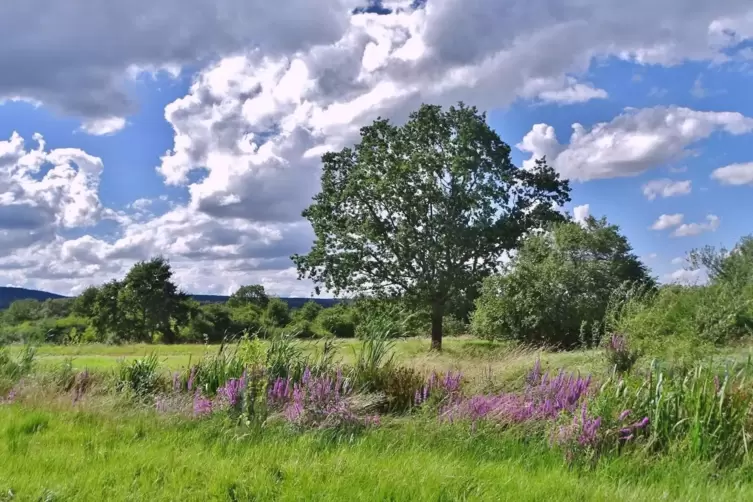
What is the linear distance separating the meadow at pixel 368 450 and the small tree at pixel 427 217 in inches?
815

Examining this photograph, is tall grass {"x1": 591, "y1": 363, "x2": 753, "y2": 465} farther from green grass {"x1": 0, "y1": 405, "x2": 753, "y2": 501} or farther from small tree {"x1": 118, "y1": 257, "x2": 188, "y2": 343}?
small tree {"x1": 118, "y1": 257, "x2": 188, "y2": 343}

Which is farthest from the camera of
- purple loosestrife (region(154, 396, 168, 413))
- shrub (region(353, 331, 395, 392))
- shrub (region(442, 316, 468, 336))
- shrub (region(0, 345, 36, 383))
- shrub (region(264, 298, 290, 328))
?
shrub (region(264, 298, 290, 328))

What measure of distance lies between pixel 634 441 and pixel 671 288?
537 inches

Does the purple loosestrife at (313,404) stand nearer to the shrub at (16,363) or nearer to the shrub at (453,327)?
the shrub at (16,363)

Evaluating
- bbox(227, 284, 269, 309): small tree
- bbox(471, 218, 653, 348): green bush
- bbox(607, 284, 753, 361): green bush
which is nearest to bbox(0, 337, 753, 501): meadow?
bbox(607, 284, 753, 361): green bush

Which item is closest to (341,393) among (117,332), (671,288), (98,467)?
(98,467)

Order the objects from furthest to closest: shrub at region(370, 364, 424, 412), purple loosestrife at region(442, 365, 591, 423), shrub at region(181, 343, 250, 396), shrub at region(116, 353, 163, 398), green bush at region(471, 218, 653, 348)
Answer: green bush at region(471, 218, 653, 348)
shrub at region(116, 353, 163, 398)
shrub at region(181, 343, 250, 396)
shrub at region(370, 364, 424, 412)
purple loosestrife at region(442, 365, 591, 423)

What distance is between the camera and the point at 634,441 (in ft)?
20.5

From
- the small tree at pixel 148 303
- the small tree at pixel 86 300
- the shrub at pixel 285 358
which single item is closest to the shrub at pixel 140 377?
the shrub at pixel 285 358

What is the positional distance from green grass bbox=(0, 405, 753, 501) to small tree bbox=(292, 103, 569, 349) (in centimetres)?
2281

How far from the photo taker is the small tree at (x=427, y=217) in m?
29.3

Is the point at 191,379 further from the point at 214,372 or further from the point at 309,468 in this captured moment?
the point at 309,468

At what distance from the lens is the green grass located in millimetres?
4672

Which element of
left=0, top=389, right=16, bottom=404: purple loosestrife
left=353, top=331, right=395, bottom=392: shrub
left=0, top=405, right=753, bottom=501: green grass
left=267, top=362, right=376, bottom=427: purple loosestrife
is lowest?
left=0, top=405, right=753, bottom=501: green grass
